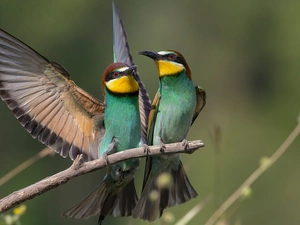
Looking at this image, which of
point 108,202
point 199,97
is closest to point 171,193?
point 108,202

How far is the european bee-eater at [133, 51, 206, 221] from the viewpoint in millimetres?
3799

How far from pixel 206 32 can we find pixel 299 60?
74.0 inches

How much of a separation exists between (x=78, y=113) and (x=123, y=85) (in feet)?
0.74

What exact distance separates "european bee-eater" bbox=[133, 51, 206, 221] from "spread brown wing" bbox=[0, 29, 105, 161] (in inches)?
12.7

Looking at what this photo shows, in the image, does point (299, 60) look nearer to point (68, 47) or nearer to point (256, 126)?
point (256, 126)

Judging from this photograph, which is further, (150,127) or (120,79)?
(150,127)

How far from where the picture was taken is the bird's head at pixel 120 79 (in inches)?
145

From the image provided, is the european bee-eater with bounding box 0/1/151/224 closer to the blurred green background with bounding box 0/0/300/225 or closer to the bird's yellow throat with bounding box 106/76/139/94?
the bird's yellow throat with bounding box 106/76/139/94

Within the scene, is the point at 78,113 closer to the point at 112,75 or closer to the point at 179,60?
the point at 112,75

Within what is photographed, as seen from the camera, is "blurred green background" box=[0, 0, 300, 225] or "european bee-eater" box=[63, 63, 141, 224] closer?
"european bee-eater" box=[63, 63, 141, 224]

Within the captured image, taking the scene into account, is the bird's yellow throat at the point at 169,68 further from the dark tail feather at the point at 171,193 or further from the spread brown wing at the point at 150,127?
the dark tail feather at the point at 171,193

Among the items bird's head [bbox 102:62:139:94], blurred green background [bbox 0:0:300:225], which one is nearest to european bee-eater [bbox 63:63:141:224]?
bird's head [bbox 102:62:139:94]

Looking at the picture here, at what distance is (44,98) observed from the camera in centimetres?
358

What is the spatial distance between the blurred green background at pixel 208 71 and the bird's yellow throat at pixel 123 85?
19.3ft
